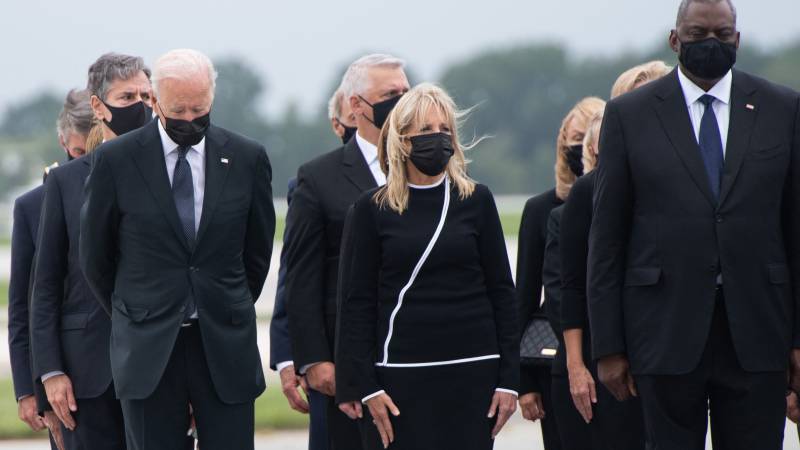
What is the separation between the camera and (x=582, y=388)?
6.24 m

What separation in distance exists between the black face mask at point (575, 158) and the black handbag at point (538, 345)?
736mm

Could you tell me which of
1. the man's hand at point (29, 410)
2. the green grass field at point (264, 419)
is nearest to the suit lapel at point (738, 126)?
the man's hand at point (29, 410)

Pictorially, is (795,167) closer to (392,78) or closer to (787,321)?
(787,321)

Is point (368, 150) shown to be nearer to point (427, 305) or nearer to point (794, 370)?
point (427, 305)

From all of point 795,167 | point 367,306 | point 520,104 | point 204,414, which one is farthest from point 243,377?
point 520,104

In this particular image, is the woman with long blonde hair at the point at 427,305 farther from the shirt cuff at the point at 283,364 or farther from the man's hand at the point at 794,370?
the shirt cuff at the point at 283,364

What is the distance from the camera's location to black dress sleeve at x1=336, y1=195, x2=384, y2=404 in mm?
5551

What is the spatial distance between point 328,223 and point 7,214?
64.6m

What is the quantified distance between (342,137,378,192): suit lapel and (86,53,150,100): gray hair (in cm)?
96

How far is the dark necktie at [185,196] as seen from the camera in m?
5.67

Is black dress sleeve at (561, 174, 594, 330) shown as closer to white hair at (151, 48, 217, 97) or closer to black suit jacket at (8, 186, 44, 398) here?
white hair at (151, 48, 217, 97)

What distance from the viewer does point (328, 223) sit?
6.43 m

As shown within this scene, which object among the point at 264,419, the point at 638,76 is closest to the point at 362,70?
the point at 638,76

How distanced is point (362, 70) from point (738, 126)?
1978 mm
